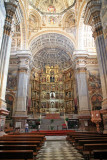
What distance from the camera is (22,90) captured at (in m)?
18.0

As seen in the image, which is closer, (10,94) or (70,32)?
(10,94)

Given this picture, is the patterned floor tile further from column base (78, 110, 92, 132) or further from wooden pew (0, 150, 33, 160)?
column base (78, 110, 92, 132)

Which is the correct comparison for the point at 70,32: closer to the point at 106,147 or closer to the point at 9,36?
the point at 9,36

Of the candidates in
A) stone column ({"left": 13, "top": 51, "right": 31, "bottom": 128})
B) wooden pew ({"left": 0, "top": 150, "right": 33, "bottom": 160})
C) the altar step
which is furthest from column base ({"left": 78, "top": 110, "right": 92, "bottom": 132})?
wooden pew ({"left": 0, "top": 150, "right": 33, "bottom": 160})

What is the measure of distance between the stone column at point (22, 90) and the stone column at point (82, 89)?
7381 millimetres

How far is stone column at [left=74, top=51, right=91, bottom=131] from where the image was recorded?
16.8 m

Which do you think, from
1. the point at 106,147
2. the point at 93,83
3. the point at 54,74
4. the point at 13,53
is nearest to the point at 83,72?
the point at 93,83

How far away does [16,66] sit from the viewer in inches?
Result: 769

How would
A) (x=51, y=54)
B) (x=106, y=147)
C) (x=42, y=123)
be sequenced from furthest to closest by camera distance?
(x=51, y=54), (x=42, y=123), (x=106, y=147)

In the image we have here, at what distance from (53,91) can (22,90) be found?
948cm

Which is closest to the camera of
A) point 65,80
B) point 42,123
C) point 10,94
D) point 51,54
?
point 10,94

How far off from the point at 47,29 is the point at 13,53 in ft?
22.4

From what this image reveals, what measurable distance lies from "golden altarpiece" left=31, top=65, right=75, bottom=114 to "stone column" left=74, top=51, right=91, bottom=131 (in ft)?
15.8

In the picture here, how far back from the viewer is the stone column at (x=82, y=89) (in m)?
16.8
